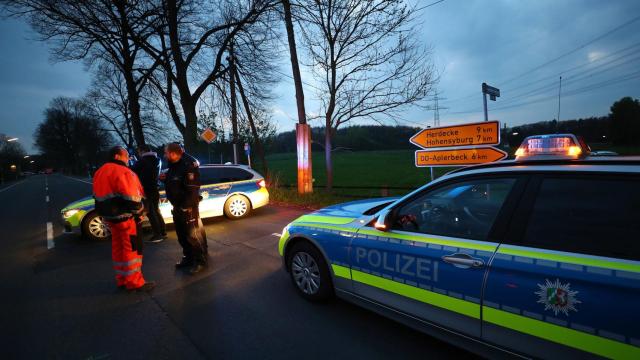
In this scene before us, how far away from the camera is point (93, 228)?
627cm

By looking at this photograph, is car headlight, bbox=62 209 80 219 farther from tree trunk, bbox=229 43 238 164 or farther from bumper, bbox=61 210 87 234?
tree trunk, bbox=229 43 238 164

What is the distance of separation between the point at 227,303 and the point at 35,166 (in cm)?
13827

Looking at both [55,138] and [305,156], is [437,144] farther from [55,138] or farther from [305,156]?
[55,138]

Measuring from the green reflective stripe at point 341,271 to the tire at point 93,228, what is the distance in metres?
5.74

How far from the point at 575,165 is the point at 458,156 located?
455cm

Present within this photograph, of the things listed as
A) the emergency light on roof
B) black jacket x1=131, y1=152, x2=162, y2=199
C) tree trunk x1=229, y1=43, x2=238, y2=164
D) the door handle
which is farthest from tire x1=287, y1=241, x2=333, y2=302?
tree trunk x1=229, y1=43, x2=238, y2=164

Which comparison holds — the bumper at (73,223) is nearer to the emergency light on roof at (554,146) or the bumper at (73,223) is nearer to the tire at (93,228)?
the tire at (93,228)

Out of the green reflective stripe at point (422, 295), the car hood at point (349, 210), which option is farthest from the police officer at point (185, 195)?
the green reflective stripe at point (422, 295)

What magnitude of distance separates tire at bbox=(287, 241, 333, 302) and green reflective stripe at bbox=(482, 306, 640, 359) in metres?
1.56

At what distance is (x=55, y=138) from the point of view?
204 ft

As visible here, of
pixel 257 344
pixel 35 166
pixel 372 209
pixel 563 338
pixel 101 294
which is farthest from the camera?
pixel 35 166

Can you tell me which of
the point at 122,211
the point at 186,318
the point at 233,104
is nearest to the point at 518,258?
the point at 186,318

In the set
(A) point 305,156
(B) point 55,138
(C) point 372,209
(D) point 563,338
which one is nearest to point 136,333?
(C) point 372,209

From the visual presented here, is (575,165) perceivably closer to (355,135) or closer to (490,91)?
(490,91)
